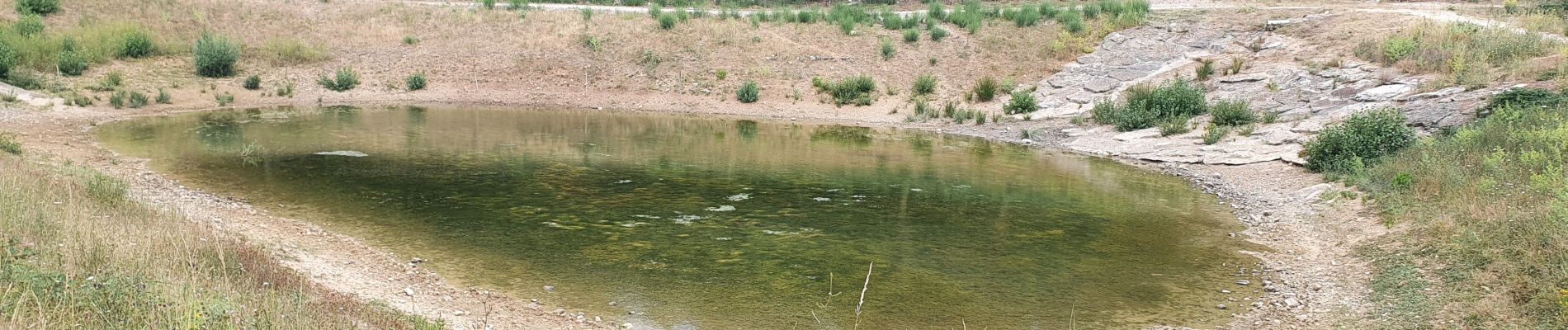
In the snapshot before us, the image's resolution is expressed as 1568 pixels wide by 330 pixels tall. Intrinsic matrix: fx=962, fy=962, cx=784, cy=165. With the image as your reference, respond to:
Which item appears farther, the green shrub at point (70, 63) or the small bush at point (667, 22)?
the small bush at point (667, 22)

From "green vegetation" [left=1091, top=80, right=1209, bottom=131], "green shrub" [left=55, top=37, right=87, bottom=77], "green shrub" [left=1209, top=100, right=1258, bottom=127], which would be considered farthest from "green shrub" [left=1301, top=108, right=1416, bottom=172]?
"green shrub" [left=55, top=37, right=87, bottom=77]

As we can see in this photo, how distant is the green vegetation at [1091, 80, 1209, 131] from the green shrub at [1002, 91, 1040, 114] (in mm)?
2963

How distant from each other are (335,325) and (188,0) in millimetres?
37169

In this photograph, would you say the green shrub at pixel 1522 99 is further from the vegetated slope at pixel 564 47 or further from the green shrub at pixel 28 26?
the green shrub at pixel 28 26

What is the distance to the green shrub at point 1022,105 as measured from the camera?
29.5 meters

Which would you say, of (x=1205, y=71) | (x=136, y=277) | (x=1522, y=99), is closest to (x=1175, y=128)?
(x=1205, y=71)

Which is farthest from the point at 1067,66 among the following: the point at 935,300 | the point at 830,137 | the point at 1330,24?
the point at 935,300

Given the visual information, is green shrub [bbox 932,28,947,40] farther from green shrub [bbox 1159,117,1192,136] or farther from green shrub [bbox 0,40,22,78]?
green shrub [bbox 0,40,22,78]

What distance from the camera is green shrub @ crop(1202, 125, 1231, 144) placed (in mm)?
22219

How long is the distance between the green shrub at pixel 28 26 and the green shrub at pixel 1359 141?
37.0 m

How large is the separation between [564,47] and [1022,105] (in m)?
17.3

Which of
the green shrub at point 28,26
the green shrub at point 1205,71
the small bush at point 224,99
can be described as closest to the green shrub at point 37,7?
the green shrub at point 28,26

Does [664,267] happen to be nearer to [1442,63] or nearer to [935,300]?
[935,300]

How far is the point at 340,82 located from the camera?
33.4 metres
